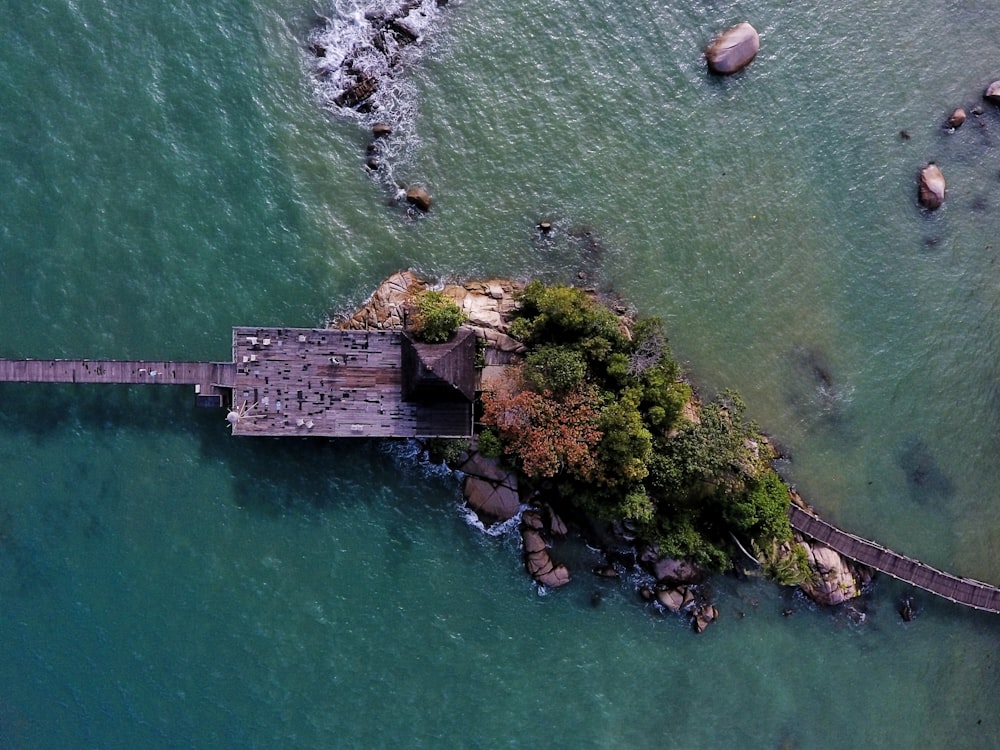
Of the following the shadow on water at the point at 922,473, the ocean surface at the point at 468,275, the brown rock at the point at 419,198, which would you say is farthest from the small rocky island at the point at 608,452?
the shadow on water at the point at 922,473

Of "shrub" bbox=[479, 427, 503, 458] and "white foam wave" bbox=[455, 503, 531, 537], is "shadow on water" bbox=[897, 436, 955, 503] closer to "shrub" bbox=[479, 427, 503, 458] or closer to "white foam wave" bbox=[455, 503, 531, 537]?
"white foam wave" bbox=[455, 503, 531, 537]

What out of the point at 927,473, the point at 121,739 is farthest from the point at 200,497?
the point at 927,473

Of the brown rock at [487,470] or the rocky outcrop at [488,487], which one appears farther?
the rocky outcrop at [488,487]

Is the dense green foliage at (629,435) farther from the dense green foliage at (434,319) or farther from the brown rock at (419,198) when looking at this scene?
the brown rock at (419,198)

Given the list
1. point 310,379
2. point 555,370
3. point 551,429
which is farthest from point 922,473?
point 310,379

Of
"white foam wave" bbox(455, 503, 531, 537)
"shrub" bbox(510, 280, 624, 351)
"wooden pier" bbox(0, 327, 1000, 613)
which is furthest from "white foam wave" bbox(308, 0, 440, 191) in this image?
"white foam wave" bbox(455, 503, 531, 537)

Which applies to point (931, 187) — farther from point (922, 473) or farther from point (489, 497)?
point (489, 497)
